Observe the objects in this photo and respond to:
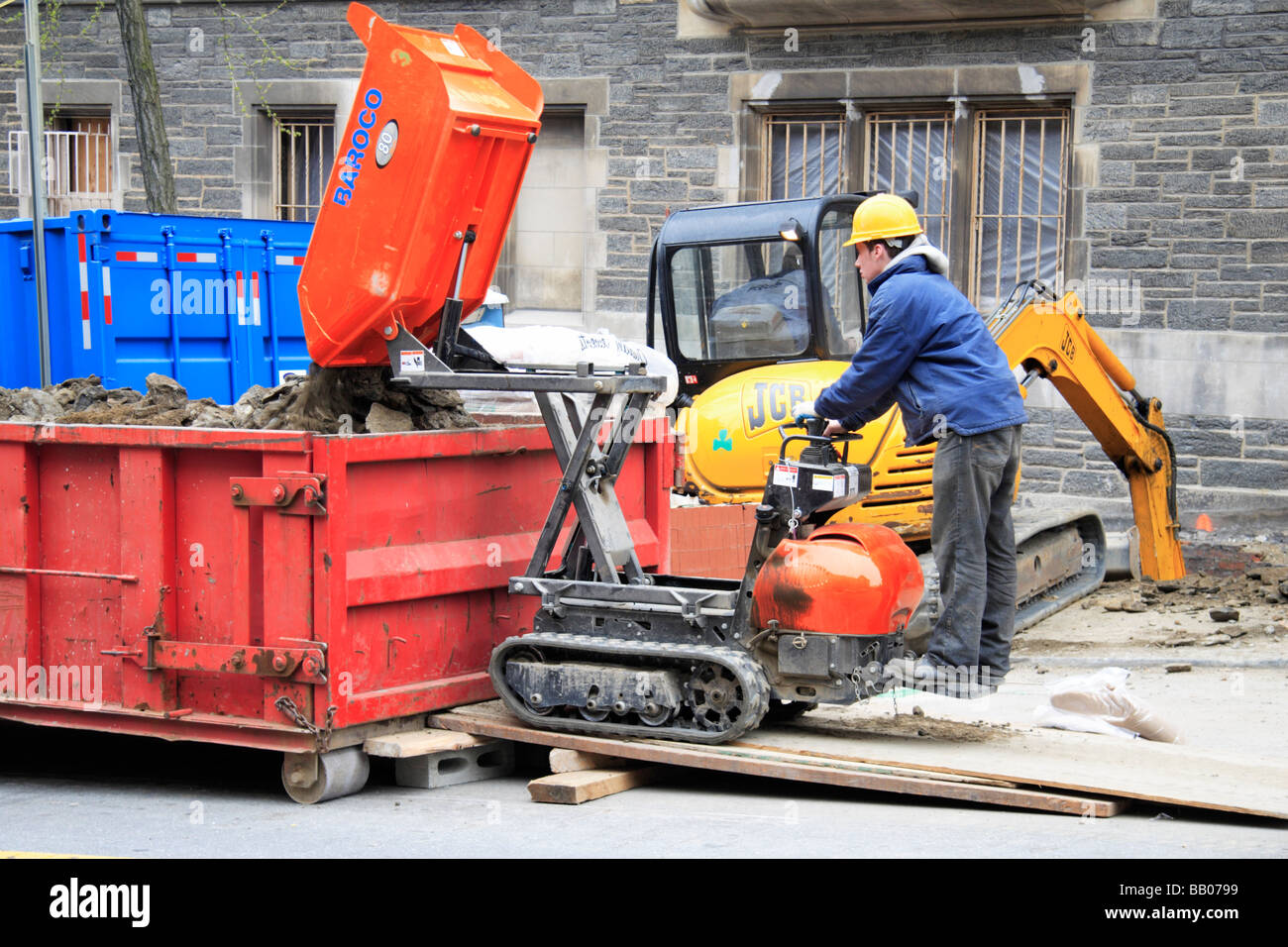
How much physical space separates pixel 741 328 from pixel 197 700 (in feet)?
16.8

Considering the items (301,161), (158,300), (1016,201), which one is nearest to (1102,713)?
(158,300)

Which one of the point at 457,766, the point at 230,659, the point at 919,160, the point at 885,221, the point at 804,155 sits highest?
the point at 804,155

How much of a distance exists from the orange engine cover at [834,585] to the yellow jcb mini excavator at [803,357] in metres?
3.09

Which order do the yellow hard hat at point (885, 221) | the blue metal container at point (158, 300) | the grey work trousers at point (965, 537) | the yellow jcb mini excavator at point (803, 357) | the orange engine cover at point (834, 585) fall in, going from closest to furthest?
the orange engine cover at point (834, 585) → the grey work trousers at point (965, 537) → the yellow hard hat at point (885, 221) → the yellow jcb mini excavator at point (803, 357) → the blue metal container at point (158, 300)

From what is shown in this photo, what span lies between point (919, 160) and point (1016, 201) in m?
0.98

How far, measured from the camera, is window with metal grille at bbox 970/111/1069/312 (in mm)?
14148

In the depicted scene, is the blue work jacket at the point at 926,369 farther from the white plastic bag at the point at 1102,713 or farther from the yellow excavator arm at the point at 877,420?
the yellow excavator arm at the point at 877,420

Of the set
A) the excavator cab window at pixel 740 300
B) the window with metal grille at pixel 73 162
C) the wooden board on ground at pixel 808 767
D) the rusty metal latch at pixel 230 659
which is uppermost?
the window with metal grille at pixel 73 162

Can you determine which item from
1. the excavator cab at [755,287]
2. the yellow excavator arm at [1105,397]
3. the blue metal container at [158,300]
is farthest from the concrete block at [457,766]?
the blue metal container at [158,300]

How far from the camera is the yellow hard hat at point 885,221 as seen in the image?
641cm

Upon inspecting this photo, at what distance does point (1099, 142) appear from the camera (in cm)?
1369

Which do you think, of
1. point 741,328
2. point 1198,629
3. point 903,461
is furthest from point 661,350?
point 1198,629

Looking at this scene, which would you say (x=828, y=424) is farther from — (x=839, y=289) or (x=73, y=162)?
(x=73, y=162)

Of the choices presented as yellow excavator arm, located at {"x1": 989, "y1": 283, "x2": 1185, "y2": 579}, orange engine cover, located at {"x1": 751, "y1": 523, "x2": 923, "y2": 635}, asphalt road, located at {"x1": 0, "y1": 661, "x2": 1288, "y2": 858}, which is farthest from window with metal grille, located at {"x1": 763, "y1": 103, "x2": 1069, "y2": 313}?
asphalt road, located at {"x1": 0, "y1": 661, "x2": 1288, "y2": 858}
